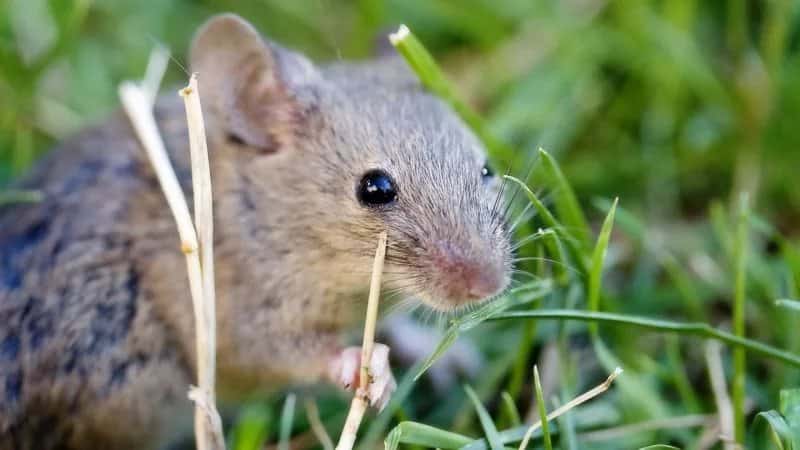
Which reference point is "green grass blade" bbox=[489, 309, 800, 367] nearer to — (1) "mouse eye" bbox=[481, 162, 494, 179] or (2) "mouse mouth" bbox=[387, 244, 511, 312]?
(2) "mouse mouth" bbox=[387, 244, 511, 312]

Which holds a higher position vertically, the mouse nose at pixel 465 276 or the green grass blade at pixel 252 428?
the mouse nose at pixel 465 276

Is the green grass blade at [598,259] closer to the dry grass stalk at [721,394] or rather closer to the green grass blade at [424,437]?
the dry grass stalk at [721,394]

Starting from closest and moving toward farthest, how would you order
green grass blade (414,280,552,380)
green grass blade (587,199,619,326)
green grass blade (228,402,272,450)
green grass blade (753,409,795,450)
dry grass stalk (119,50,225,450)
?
green grass blade (753,409,795,450) → green grass blade (414,280,552,380) → dry grass stalk (119,50,225,450) → green grass blade (587,199,619,326) → green grass blade (228,402,272,450)

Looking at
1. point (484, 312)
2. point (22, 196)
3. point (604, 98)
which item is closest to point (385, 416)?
point (484, 312)

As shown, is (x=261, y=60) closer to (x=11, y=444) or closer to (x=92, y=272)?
(x=92, y=272)

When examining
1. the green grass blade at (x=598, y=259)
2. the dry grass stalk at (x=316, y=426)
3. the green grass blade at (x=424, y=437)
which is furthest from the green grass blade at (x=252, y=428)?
the green grass blade at (x=598, y=259)

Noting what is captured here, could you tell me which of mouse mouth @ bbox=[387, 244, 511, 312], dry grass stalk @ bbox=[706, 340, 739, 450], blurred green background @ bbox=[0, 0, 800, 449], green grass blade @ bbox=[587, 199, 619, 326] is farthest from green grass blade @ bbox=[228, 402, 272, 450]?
dry grass stalk @ bbox=[706, 340, 739, 450]
